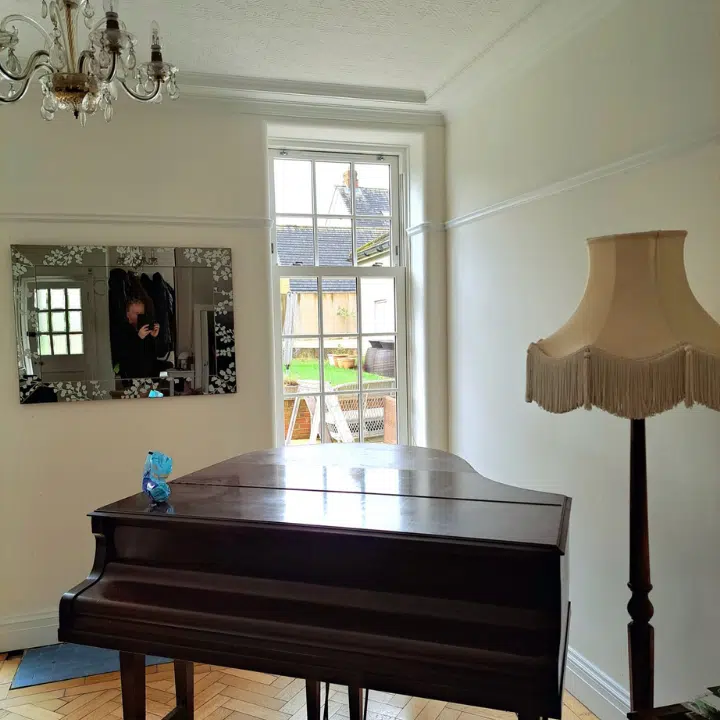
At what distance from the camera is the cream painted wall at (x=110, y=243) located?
3.03m

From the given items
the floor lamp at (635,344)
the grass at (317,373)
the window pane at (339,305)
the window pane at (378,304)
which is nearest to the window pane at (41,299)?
the grass at (317,373)

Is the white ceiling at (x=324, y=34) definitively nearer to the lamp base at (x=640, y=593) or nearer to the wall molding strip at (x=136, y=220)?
the wall molding strip at (x=136, y=220)

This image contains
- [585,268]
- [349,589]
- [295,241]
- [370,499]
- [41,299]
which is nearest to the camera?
[349,589]

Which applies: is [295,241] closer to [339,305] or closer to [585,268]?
[339,305]

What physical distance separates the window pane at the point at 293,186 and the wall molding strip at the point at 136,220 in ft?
1.02

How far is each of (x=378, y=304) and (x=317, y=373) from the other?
1.86ft

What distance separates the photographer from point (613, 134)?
2258 mm

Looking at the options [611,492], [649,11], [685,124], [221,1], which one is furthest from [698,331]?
[221,1]

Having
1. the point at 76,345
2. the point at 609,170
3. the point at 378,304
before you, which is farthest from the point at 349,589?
the point at 378,304

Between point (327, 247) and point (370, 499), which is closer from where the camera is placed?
point (370, 499)

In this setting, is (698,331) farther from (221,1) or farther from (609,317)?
Answer: (221,1)

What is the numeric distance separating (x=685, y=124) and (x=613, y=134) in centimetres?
33

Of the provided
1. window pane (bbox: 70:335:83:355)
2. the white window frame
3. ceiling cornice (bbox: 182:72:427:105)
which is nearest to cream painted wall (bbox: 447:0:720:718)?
ceiling cornice (bbox: 182:72:427:105)

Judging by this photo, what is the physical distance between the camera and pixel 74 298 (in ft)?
10.1
